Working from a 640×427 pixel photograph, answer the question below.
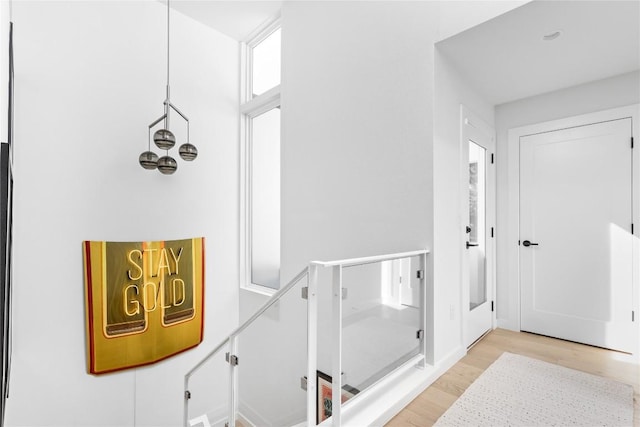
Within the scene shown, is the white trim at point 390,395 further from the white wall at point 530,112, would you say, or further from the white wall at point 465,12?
the white wall at point 465,12

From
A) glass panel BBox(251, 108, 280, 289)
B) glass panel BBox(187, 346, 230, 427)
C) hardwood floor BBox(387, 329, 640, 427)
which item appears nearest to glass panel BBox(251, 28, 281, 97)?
glass panel BBox(251, 108, 280, 289)

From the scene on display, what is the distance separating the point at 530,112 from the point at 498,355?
2367mm

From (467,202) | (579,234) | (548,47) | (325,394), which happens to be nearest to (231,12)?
(548,47)

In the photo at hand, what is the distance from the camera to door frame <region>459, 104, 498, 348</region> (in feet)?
8.91

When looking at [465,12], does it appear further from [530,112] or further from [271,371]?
[271,371]

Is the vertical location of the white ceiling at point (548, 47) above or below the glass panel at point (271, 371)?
above

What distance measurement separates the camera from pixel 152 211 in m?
3.73

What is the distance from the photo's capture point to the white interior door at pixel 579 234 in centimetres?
273

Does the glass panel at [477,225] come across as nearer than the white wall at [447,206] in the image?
No

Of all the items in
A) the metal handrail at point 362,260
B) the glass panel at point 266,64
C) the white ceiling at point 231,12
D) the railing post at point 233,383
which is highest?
the white ceiling at point 231,12

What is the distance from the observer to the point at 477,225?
123 inches

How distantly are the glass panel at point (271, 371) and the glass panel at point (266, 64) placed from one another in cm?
315

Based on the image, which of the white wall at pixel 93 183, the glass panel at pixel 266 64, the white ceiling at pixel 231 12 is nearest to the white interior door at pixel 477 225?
the glass panel at pixel 266 64

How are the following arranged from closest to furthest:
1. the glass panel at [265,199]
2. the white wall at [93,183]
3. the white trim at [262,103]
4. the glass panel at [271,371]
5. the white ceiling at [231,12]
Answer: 1. the glass panel at [271,371]
2. the white wall at [93,183]
3. the white ceiling at [231,12]
4. the white trim at [262,103]
5. the glass panel at [265,199]
